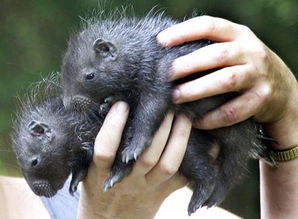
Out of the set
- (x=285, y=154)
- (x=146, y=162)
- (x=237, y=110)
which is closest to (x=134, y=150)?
(x=146, y=162)

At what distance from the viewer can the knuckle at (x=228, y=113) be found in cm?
154

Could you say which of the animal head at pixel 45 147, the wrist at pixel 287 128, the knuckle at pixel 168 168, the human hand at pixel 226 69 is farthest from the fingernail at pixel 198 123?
the animal head at pixel 45 147

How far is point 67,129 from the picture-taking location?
5.52 ft

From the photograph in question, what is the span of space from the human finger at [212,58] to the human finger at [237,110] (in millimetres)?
85

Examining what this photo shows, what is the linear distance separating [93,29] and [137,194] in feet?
1.41

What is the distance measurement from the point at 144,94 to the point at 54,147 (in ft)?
0.91

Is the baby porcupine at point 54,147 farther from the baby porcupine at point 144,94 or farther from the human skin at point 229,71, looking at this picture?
the human skin at point 229,71

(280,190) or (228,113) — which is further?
(280,190)

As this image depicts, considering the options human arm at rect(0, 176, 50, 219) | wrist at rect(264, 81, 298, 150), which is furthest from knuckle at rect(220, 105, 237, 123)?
human arm at rect(0, 176, 50, 219)

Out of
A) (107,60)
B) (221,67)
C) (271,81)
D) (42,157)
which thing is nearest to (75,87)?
(107,60)

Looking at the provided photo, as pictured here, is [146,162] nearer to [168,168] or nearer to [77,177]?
[168,168]

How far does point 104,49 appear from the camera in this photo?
5.29 feet

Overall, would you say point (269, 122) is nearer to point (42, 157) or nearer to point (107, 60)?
point (107, 60)

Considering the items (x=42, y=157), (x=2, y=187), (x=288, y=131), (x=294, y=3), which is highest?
(x=42, y=157)
